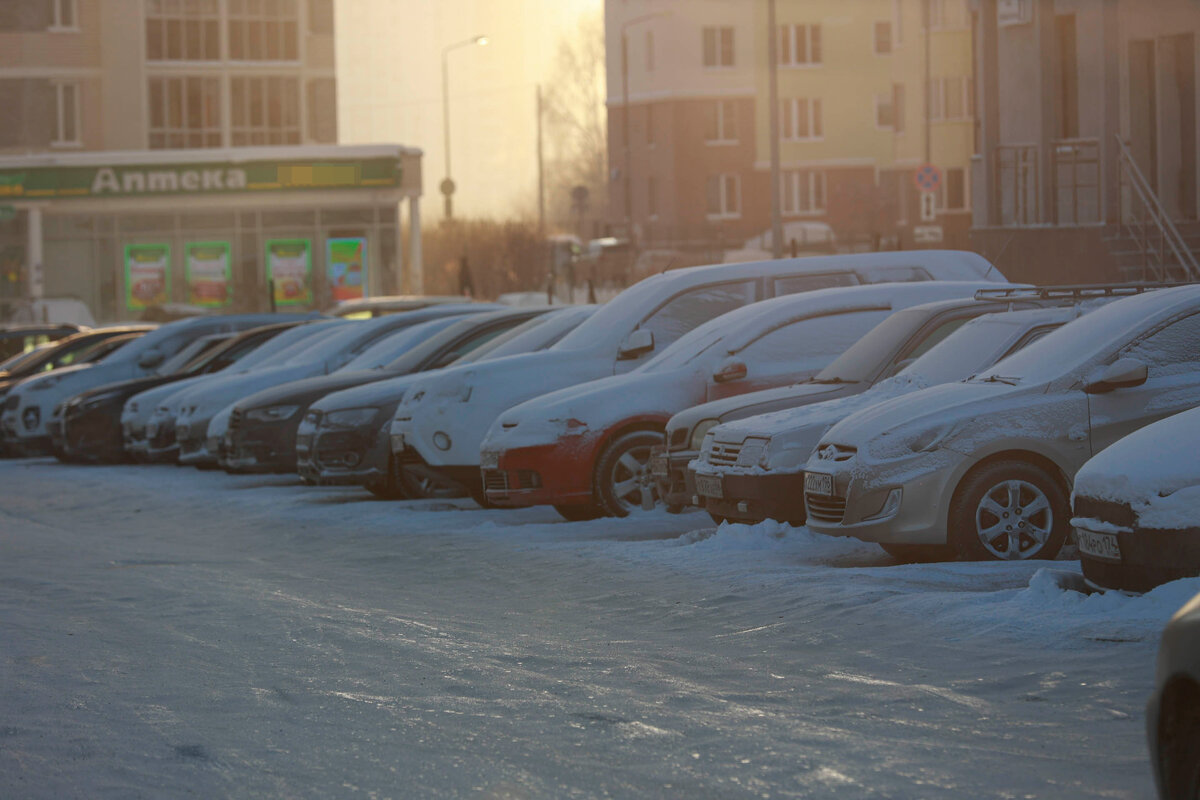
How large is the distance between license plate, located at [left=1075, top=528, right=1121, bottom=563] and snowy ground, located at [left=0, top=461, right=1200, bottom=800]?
0.22 metres

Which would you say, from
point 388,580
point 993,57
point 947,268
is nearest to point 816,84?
point 993,57

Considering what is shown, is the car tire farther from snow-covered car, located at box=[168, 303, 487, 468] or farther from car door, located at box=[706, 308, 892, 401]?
snow-covered car, located at box=[168, 303, 487, 468]

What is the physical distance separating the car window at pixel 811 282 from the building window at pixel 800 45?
6353 cm

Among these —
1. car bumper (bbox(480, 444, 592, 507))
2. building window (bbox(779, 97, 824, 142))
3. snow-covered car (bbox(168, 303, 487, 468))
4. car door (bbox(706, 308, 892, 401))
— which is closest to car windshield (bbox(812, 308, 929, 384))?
car door (bbox(706, 308, 892, 401))

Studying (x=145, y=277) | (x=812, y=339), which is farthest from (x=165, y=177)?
(x=812, y=339)

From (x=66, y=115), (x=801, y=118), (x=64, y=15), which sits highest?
(x=64, y=15)

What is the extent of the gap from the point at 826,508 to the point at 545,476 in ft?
10.7

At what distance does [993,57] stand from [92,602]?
20612 mm

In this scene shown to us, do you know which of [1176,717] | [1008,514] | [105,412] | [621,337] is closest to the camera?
[1176,717]

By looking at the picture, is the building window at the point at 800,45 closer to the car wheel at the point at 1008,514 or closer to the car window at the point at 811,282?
the car window at the point at 811,282

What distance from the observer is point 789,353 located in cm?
1296

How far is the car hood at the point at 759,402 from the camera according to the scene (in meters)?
11.7

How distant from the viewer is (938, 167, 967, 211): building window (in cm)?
6850

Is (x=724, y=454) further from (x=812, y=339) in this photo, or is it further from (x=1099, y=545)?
(x=1099, y=545)
